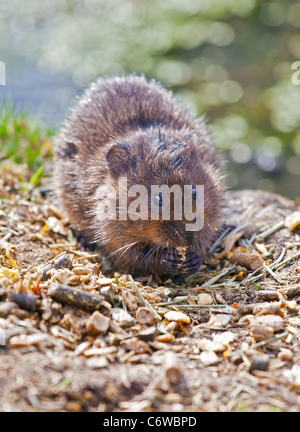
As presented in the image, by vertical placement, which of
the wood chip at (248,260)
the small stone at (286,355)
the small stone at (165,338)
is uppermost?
the wood chip at (248,260)

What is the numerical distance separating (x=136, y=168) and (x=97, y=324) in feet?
5.26

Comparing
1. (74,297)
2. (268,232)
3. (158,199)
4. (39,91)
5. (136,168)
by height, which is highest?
(39,91)

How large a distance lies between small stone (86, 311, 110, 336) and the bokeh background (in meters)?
5.77

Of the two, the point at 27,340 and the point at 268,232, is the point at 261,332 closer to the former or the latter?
the point at 27,340

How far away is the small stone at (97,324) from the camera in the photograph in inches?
137

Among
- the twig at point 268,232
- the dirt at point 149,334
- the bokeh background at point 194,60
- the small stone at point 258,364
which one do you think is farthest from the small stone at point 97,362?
the bokeh background at point 194,60

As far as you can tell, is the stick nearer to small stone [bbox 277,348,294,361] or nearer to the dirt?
the dirt

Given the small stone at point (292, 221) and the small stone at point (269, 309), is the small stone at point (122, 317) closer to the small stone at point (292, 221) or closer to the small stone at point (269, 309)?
the small stone at point (269, 309)

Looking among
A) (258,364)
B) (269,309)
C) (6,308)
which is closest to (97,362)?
(6,308)

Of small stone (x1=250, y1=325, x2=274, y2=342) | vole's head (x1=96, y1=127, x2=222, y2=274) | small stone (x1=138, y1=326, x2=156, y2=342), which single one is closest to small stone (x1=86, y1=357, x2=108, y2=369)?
small stone (x1=138, y1=326, x2=156, y2=342)

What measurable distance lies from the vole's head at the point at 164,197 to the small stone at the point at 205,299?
1.38ft

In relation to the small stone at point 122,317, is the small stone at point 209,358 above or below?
below

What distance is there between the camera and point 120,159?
4.76 meters
